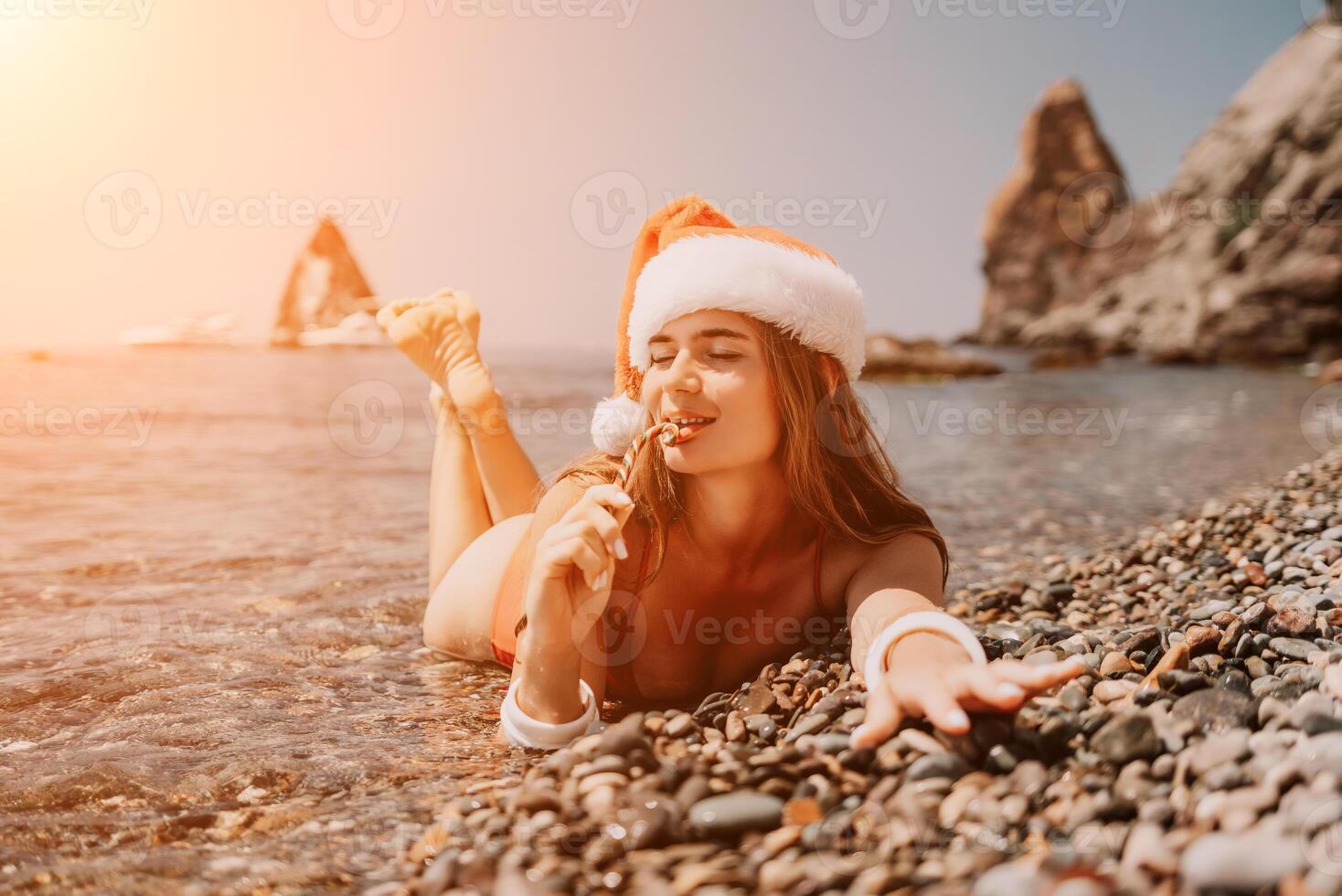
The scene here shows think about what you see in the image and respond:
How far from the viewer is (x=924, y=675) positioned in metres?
2.43

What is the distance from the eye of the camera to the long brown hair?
337 cm

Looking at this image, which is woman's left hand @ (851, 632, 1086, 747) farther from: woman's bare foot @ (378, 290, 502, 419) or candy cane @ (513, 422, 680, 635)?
woman's bare foot @ (378, 290, 502, 419)

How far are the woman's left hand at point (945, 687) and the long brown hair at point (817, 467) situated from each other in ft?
3.21

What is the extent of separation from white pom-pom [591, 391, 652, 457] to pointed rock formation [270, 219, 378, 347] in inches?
2786

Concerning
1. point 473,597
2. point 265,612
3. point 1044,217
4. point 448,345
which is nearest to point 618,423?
point 473,597

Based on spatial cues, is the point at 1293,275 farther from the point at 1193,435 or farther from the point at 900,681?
the point at 900,681

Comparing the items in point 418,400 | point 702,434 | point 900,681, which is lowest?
point 418,400

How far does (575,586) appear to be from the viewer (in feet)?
9.13

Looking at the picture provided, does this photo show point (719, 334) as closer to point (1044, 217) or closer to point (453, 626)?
point (453, 626)

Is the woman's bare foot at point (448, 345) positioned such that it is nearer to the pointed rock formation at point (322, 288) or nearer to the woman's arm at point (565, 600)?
the woman's arm at point (565, 600)

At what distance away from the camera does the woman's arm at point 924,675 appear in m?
2.23

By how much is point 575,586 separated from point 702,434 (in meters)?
0.75

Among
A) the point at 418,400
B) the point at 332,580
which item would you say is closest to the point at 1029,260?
the point at 418,400

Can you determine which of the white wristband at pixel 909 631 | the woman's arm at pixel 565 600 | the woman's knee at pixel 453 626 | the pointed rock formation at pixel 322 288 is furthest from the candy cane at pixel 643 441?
the pointed rock formation at pixel 322 288
